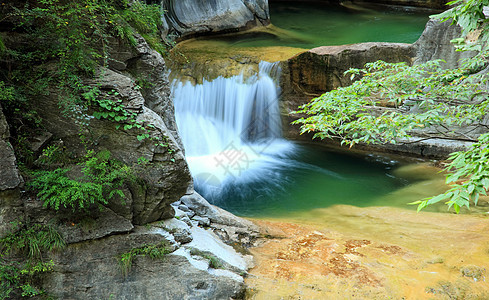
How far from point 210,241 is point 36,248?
1.95 metres

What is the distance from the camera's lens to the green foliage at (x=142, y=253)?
417 cm

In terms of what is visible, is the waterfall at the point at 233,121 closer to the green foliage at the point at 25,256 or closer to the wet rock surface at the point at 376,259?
the wet rock surface at the point at 376,259

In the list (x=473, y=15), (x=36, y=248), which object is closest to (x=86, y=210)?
(x=36, y=248)

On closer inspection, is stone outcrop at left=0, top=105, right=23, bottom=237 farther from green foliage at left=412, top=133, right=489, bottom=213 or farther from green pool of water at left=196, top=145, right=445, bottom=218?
green pool of water at left=196, top=145, right=445, bottom=218

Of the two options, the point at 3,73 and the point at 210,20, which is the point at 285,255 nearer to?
the point at 3,73

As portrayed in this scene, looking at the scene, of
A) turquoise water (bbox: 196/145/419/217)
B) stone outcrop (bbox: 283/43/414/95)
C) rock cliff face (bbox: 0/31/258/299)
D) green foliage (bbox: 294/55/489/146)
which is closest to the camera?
rock cliff face (bbox: 0/31/258/299)

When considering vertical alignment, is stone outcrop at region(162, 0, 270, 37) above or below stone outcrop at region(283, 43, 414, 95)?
above

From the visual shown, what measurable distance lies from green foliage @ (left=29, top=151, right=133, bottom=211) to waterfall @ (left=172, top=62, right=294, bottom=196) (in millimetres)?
5570

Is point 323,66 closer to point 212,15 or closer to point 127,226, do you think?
point 212,15


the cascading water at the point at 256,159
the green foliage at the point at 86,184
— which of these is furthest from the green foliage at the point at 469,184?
the cascading water at the point at 256,159

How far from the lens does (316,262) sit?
484 centimetres

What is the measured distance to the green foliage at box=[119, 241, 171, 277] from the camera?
417 cm

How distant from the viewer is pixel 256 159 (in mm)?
10266

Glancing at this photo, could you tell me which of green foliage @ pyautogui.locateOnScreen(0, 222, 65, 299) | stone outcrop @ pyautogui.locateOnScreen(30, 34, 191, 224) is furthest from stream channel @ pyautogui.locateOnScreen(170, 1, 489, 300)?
green foliage @ pyautogui.locateOnScreen(0, 222, 65, 299)
